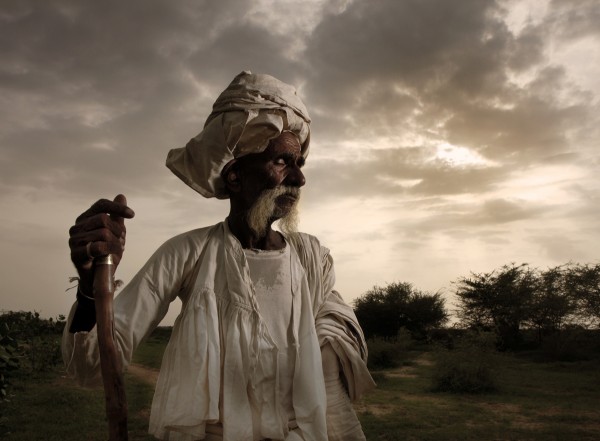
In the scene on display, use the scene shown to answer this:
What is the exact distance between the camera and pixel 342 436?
109 inches

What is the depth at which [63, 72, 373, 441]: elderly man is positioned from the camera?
2.38 meters

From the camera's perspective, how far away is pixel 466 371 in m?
16.6

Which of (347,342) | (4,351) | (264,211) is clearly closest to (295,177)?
(264,211)

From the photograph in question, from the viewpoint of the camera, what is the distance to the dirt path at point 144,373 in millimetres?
15848

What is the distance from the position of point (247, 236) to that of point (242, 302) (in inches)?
15.4

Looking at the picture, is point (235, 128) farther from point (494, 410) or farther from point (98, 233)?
point (494, 410)

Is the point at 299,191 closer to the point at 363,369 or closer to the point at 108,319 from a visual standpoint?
the point at 363,369

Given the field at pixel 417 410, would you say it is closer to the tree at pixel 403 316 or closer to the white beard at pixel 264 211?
the white beard at pixel 264 211

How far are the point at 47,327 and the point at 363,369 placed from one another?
51.0 feet

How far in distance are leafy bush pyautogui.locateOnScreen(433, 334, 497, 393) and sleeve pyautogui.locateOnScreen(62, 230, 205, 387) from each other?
15098 mm

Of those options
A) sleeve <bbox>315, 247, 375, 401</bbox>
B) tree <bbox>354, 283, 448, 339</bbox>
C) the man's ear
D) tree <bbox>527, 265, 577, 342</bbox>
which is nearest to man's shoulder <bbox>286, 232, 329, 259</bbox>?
sleeve <bbox>315, 247, 375, 401</bbox>

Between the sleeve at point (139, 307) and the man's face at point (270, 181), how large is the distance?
1.19 feet

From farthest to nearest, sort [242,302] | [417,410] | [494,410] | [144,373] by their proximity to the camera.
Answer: [144,373], [494,410], [417,410], [242,302]

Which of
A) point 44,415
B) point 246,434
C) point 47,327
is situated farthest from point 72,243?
point 47,327
